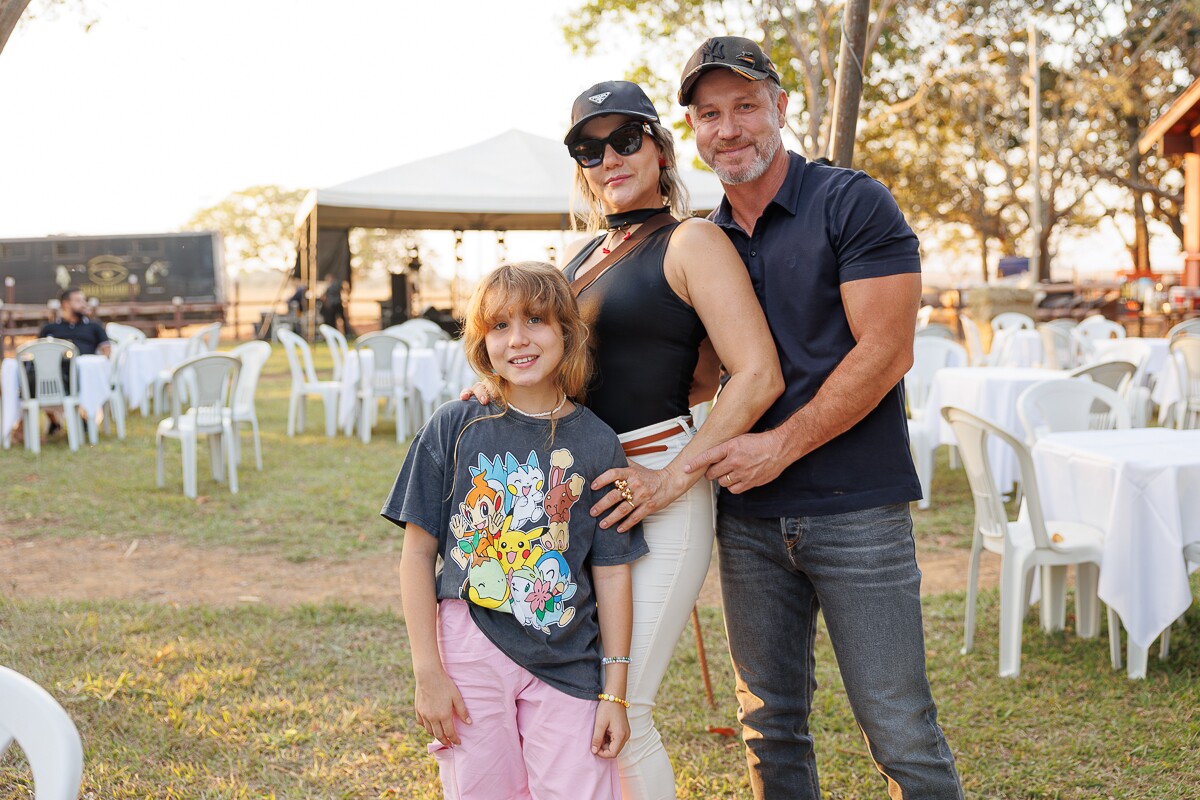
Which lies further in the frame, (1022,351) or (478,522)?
(1022,351)

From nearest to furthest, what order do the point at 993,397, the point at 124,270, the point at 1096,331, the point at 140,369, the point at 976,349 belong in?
1. the point at 993,397
2. the point at 976,349
3. the point at 1096,331
4. the point at 140,369
5. the point at 124,270

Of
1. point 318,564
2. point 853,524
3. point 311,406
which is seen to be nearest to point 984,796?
point 853,524

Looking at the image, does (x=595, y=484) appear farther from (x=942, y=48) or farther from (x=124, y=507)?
(x=942, y=48)

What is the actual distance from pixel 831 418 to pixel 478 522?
698mm

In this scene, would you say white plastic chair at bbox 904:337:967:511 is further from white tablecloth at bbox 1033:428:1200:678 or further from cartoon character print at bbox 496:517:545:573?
cartoon character print at bbox 496:517:545:573

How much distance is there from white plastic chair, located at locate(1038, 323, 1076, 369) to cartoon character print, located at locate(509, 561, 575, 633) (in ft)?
27.7

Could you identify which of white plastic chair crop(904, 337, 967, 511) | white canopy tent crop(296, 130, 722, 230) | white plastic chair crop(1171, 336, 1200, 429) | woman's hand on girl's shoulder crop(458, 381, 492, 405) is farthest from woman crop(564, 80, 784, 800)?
white canopy tent crop(296, 130, 722, 230)

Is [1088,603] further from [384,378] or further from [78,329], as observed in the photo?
[78,329]

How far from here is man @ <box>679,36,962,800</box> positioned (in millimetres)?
1877

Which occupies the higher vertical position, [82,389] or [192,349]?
[192,349]

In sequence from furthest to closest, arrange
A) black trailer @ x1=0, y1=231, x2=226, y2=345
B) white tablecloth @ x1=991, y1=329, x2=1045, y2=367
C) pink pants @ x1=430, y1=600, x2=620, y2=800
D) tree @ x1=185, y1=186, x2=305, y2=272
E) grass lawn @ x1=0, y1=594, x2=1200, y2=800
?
1. tree @ x1=185, y1=186, x2=305, y2=272
2. black trailer @ x1=0, y1=231, x2=226, y2=345
3. white tablecloth @ x1=991, y1=329, x2=1045, y2=367
4. grass lawn @ x1=0, y1=594, x2=1200, y2=800
5. pink pants @ x1=430, y1=600, x2=620, y2=800

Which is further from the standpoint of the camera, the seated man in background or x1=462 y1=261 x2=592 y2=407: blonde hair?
the seated man in background

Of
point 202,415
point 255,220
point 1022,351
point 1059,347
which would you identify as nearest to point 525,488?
point 202,415

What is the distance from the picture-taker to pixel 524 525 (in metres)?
1.84
